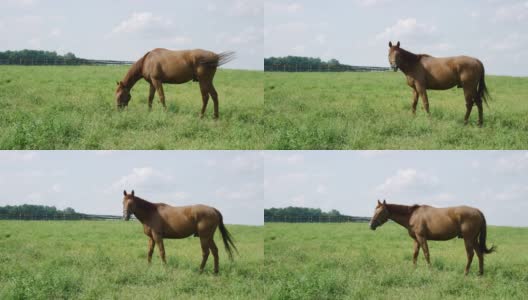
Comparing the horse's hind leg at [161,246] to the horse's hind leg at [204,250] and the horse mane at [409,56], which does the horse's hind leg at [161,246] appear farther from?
the horse mane at [409,56]

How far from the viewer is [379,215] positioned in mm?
12602

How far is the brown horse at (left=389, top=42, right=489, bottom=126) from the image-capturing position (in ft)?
40.0

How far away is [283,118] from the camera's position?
12.9m

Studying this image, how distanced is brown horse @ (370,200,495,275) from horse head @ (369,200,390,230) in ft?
0.08

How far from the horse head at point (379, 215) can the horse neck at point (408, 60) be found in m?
3.29

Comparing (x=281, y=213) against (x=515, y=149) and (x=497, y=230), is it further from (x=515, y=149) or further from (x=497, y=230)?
(x=497, y=230)

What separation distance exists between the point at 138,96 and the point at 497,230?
15.3m

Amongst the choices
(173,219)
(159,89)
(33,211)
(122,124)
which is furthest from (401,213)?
(33,211)

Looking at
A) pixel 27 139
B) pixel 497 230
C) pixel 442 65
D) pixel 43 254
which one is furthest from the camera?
pixel 497 230

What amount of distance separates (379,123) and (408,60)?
168 centimetres

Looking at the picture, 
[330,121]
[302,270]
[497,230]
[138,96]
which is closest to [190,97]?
[138,96]

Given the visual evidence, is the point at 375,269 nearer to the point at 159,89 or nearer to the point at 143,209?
the point at 143,209

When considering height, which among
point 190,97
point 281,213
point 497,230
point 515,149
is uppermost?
point 190,97

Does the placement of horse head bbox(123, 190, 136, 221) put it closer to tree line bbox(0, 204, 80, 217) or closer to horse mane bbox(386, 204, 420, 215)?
horse mane bbox(386, 204, 420, 215)
